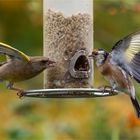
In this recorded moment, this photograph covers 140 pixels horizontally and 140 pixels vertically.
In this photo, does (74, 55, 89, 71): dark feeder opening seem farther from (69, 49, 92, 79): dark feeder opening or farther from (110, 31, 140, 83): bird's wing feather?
(110, 31, 140, 83): bird's wing feather

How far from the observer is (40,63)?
9.26m

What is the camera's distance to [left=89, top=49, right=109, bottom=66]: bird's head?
9281mm

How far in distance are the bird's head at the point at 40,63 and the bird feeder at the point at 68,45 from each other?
449 mm

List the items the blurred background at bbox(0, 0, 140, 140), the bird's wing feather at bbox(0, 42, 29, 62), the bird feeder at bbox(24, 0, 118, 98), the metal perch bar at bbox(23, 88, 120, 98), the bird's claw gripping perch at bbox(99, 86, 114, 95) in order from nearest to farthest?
the bird's wing feather at bbox(0, 42, 29, 62) → the metal perch bar at bbox(23, 88, 120, 98) → the bird's claw gripping perch at bbox(99, 86, 114, 95) → the bird feeder at bbox(24, 0, 118, 98) → the blurred background at bbox(0, 0, 140, 140)

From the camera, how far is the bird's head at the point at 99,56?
9281 millimetres

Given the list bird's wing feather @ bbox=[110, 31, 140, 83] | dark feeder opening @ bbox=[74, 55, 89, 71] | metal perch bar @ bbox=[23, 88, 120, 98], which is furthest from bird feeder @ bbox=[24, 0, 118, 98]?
bird's wing feather @ bbox=[110, 31, 140, 83]

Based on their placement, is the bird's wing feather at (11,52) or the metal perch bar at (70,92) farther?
the metal perch bar at (70,92)

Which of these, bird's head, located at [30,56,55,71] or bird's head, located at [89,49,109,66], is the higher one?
bird's head, located at [89,49,109,66]

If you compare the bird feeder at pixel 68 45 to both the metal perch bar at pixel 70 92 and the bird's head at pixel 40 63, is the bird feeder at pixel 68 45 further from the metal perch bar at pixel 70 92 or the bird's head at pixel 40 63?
the bird's head at pixel 40 63

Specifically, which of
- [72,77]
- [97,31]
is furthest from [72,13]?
[97,31]

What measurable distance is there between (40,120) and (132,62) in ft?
11.0

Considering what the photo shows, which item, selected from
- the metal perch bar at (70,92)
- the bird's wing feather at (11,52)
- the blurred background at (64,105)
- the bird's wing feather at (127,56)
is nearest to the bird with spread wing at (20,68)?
the bird's wing feather at (11,52)

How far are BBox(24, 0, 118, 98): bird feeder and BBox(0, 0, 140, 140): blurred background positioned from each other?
2.36ft

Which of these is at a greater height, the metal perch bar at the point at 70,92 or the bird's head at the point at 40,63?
the bird's head at the point at 40,63
